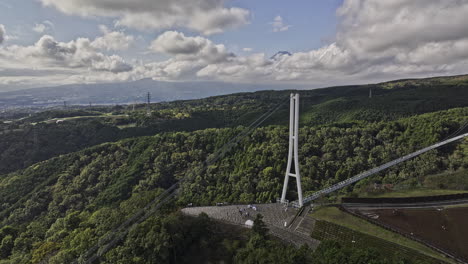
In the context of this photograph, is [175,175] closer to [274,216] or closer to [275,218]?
[274,216]

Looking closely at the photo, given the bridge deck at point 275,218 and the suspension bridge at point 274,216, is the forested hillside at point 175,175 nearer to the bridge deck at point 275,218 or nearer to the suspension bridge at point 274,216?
the suspension bridge at point 274,216

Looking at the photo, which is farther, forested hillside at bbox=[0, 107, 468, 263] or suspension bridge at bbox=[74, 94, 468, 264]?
forested hillside at bbox=[0, 107, 468, 263]

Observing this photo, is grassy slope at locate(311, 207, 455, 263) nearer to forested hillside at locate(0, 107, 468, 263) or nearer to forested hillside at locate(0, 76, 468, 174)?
forested hillside at locate(0, 107, 468, 263)

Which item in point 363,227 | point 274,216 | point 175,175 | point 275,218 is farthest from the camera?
point 175,175

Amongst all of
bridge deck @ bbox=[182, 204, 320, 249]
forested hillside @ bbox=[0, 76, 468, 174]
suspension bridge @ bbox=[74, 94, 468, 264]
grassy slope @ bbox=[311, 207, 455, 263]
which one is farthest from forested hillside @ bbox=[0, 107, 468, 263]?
forested hillside @ bbox=[0, 76, 468, 174]

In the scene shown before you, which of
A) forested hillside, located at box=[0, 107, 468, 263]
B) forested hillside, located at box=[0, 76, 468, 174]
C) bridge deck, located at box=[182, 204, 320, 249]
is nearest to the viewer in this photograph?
bridge deck, located at box=[182, 204, 320, 249]

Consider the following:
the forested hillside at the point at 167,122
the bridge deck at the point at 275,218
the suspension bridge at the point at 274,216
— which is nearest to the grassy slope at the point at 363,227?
the suspension bridge at the point at 274,216

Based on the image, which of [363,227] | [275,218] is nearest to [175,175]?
[275,218]

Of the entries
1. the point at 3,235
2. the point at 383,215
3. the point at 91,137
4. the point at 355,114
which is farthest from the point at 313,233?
the point at 91,137

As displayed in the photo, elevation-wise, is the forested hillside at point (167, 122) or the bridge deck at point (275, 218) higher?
the forested hillside at point (167, 122)
